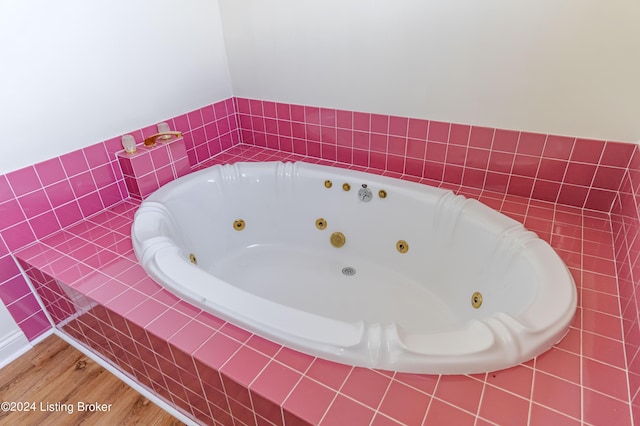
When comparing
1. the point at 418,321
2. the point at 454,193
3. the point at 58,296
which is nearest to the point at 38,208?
the point at 58,296

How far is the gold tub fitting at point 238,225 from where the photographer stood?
2.04 meters

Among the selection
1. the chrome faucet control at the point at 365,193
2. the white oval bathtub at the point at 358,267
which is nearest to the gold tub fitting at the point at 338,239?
the white oval bathtub at the point at 358,267

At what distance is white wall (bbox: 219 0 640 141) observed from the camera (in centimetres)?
129

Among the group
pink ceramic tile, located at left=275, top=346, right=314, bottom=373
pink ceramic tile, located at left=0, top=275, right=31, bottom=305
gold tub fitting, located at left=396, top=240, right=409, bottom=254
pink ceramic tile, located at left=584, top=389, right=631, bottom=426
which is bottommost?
gold tub fitting, located at left=396, top=240, right=409, bottom=254

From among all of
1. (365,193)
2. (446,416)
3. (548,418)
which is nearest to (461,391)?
(446,416)

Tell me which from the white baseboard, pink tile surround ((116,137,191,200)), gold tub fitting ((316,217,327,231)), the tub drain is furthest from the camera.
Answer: gold tub fitting ((316,217,327,231))

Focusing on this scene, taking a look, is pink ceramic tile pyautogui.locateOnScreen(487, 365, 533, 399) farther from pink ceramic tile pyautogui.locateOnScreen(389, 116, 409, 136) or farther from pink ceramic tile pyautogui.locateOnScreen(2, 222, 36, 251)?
pink ceramic tile pyautogui.locateOnScreen(2, 222, 36, 251)

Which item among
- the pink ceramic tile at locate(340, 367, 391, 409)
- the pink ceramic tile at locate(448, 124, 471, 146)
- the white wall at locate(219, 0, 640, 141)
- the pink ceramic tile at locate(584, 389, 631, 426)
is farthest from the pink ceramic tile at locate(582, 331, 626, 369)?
the pink ceramic tile at locate(448, 124, 471, 146)

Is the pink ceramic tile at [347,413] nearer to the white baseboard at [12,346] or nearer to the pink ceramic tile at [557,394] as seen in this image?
the pink ceramic tile at [557,394]

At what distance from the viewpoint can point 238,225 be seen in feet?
6.73

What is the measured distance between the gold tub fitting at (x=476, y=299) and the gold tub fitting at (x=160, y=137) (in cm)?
159

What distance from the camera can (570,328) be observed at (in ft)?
3.40

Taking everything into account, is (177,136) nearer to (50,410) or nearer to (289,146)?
(289,146)

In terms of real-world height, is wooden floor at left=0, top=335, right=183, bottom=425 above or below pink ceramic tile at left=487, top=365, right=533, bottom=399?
below
